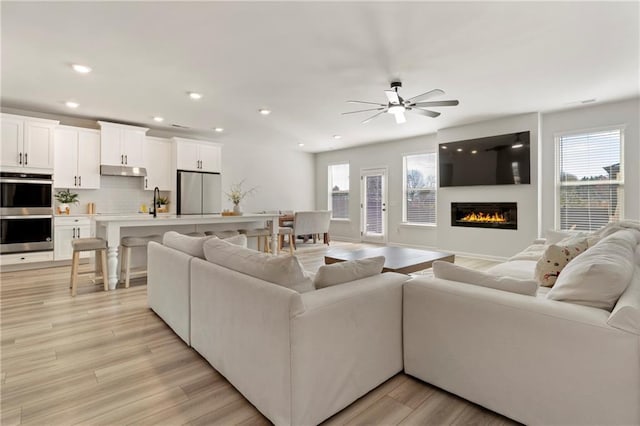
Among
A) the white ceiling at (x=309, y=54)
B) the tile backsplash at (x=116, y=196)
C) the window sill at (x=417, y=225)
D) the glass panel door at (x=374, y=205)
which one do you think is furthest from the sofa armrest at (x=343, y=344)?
the glass panel door at (x=374, y=205)

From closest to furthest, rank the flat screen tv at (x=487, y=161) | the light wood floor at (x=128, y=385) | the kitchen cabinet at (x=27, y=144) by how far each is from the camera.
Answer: the light wood floor at (x=128, y=385) → the kitchen cabinet at (x=27, y=144) → the flat screen tv at (x=487, y=161)

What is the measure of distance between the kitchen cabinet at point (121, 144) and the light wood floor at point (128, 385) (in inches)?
139

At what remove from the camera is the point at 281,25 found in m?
2.79

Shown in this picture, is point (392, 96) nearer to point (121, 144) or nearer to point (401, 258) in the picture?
point (401, 258)

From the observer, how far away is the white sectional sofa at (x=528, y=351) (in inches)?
49.7

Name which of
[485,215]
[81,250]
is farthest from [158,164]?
[485,215]

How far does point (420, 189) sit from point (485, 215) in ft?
5.67

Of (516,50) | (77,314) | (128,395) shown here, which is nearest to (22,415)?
(128,395)

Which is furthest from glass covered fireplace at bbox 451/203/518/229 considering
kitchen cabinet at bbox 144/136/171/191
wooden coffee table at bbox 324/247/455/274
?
kitchen cabinet at bbox 144/136/171/191

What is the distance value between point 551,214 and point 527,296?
194 inches

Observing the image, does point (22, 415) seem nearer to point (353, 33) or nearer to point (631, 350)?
point (631, 350)

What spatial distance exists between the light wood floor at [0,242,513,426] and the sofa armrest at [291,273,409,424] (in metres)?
0.12

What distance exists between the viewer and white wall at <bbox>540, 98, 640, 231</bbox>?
186 inches

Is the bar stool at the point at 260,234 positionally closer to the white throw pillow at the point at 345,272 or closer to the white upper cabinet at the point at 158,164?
the white upper cabinet at the point at 158,164
